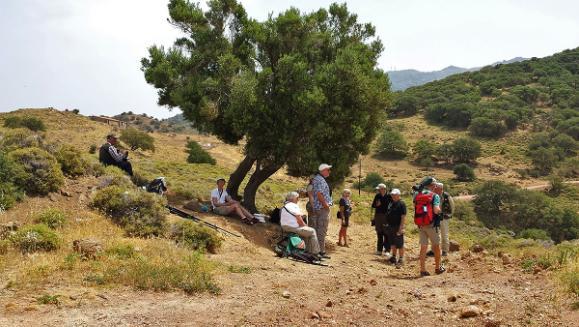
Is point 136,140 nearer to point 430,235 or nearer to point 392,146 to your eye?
point 392,146

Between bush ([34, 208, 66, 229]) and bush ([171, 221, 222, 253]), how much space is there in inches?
79.0

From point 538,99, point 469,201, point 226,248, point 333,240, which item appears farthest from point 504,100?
point 226,248

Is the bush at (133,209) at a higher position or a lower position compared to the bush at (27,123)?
lower

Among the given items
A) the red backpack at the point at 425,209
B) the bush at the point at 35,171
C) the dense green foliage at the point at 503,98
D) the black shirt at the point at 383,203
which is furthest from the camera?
the dense green foliage at the point at 503,98

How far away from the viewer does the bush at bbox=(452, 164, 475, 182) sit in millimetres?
57594

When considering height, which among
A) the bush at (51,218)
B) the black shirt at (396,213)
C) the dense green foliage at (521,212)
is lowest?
the dense green foliage at (521,212)

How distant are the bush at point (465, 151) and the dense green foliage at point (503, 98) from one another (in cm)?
958

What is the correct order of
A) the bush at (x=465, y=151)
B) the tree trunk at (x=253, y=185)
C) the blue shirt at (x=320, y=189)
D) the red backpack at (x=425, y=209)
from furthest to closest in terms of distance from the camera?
the bush at (x=465, y=151) < the tree trunk at (x=253, y=185) < the blue shirt at (x=320, y=189) < the red backpack at (x=425, y=209)

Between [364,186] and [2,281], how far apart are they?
43.8 m

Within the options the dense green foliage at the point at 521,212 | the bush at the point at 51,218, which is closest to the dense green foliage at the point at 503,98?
the dense green foliage at the point at 521,212

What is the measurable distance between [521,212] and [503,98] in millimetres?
49071

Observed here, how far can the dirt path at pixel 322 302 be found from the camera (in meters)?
5.80

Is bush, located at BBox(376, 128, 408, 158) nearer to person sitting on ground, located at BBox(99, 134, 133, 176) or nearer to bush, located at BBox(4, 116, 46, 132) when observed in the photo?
bush, located at BBox(4, 116, 46, 132)

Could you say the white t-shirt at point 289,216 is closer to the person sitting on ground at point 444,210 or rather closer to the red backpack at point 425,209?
the red backpack at point 425,209
